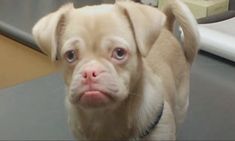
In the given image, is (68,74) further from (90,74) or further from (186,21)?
(186,21)

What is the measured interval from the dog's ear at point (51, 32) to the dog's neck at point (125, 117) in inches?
3.8

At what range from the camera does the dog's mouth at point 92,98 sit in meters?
0.66

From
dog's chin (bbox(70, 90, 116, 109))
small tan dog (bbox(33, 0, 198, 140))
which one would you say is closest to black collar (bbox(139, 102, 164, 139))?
small tan dog (bbox(33, 0, 198, 140))

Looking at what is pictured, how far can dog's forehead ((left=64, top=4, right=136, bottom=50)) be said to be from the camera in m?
0.68

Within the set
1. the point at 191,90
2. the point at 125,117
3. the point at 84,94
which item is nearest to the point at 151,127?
the point at 125,117

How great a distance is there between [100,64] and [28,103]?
1.23 feet

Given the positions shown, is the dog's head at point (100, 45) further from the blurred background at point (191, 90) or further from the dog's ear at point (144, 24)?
the blurred background at point (191, 90)

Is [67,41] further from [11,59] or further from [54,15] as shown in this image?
[11,59]

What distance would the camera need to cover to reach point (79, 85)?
666 mm

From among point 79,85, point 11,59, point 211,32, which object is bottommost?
point 11,59

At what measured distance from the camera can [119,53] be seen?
69cm

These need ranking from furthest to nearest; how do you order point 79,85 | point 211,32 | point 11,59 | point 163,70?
1. point 11,59
2. point 211,32
3. point 163,70
4. point 79,85

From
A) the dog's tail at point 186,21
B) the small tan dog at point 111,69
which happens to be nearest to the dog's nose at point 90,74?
the small tan dog at point 111,69

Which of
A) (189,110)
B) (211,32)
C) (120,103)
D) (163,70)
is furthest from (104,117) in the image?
(211,32)
